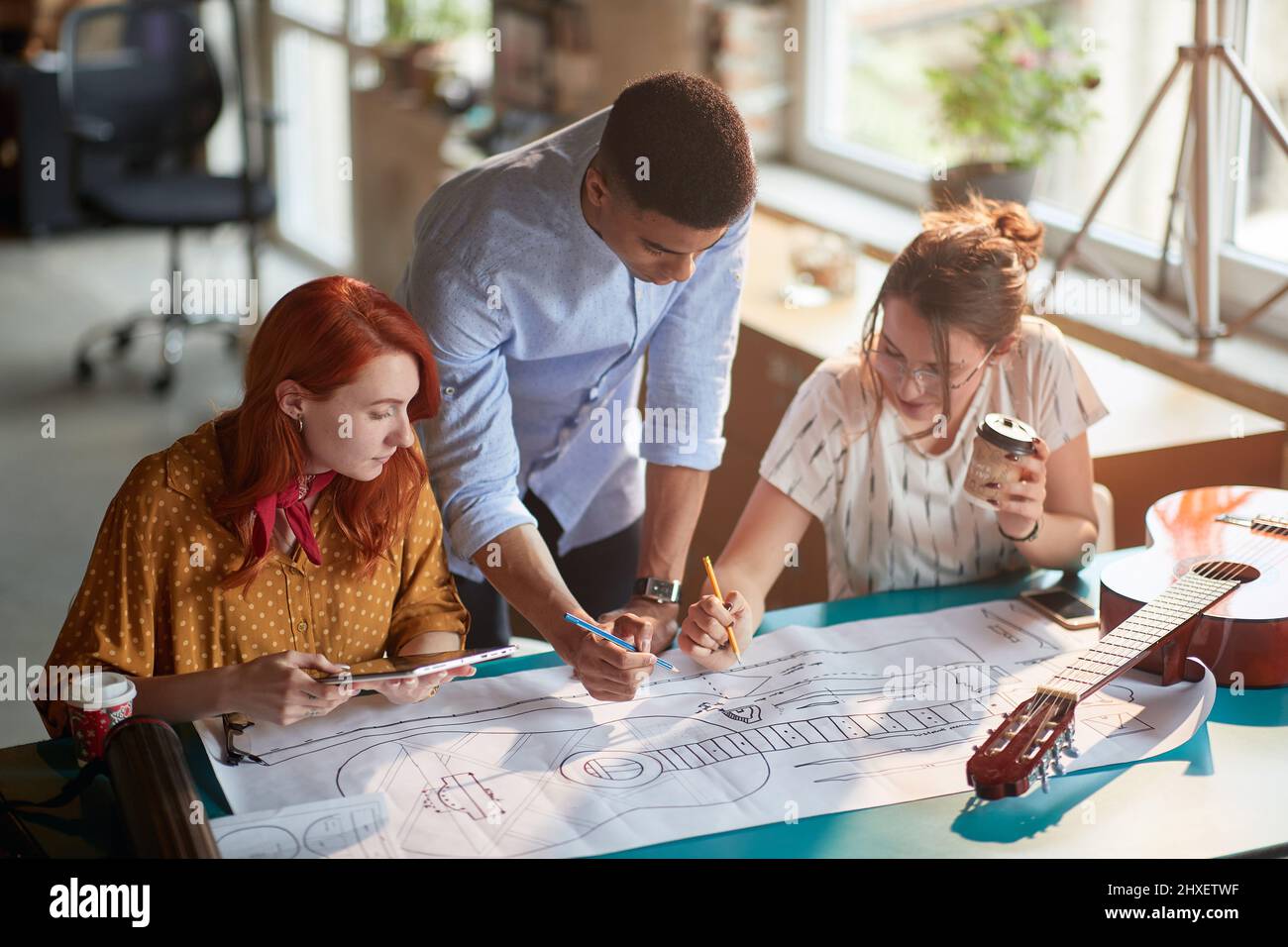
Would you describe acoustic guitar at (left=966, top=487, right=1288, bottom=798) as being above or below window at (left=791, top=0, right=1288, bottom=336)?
below

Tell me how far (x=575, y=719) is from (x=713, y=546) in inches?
61.9

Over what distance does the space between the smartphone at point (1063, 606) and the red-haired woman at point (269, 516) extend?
0.77m

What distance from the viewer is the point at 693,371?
2.04 m

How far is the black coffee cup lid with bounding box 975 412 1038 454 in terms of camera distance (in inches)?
67.2

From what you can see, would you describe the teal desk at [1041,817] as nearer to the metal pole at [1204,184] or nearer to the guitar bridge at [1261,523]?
the guitar bridge at [1261,523]

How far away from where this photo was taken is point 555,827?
1.39 metres

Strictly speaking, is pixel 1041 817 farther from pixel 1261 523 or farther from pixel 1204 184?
pixel 1204 184

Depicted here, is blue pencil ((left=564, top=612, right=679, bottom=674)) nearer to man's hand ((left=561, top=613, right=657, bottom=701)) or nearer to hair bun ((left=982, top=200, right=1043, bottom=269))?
man's hand ((left=561, top=613, right=657, bottom=701))

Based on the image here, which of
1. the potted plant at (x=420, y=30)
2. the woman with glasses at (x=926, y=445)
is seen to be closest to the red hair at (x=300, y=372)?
the woman with glasses at (x=926, y=445)

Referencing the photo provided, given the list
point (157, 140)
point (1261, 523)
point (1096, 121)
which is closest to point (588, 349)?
point (1261, 523)

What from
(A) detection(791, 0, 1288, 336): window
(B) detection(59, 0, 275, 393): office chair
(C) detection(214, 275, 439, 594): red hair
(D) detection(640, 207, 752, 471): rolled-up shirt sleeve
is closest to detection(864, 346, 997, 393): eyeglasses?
(D) detection(640, 207, 752, 471): rolled-up shirt sleeve

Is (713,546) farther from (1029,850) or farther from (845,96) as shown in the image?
(1029,850)

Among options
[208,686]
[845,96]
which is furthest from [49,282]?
[208,686]

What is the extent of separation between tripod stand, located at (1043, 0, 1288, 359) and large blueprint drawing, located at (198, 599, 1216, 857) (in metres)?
1.07
